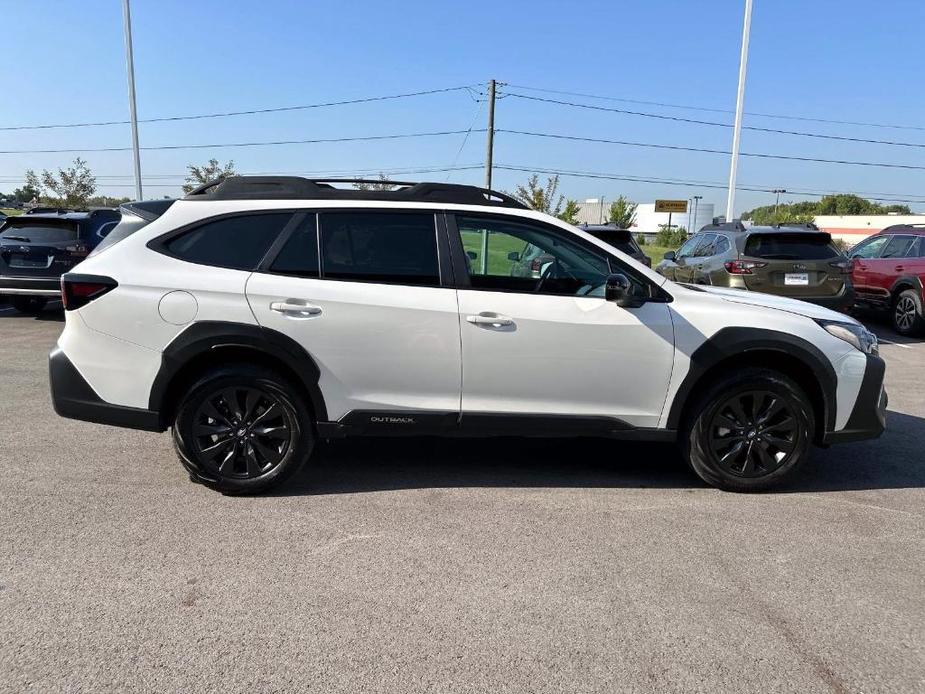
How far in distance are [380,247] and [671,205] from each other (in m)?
84.7

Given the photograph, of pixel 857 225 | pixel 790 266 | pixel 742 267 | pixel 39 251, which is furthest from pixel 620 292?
pixel 857 225

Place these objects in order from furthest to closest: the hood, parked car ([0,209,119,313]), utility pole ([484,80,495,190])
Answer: utility pole ([484,80,495,190]) → parked car ([0,209,119,313]) → the hood

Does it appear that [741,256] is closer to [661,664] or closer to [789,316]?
[789,316]

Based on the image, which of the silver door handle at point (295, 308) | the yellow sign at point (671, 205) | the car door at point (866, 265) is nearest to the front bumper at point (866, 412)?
the silver door handle at point (295, 308)

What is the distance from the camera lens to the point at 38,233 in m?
10.3

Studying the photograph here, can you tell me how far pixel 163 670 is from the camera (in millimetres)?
2477

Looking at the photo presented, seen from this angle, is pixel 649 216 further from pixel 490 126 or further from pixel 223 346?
pixel 223 346

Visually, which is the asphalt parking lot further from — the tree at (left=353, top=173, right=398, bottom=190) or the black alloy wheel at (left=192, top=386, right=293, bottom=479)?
the tree at (left=353, top=173, right=398, bottom=190)

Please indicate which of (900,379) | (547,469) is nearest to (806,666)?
(547,469)

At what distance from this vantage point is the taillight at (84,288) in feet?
12.8

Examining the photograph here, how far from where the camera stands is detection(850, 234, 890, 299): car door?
11.5 meters

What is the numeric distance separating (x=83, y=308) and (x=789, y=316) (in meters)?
4.25

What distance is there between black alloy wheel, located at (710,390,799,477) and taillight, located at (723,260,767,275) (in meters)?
5.78

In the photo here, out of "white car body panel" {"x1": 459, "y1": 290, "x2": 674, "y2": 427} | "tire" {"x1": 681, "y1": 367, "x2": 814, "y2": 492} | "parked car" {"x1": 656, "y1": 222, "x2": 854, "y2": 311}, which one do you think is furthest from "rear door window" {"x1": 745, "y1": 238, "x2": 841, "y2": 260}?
"white car body panel" {"x1": 459, "y1": 290, "x2": 674, "y2": 427}
